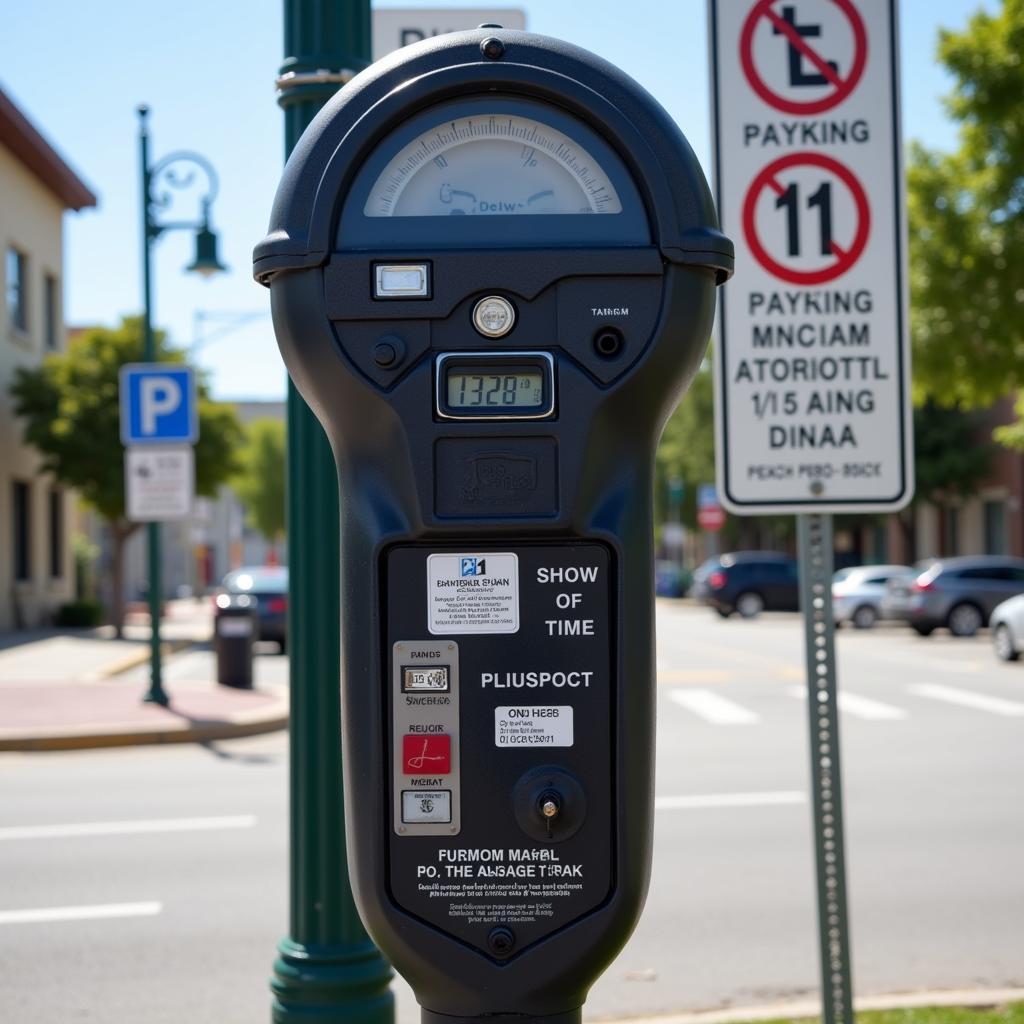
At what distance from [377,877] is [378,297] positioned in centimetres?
88

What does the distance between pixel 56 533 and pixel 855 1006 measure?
26633mm

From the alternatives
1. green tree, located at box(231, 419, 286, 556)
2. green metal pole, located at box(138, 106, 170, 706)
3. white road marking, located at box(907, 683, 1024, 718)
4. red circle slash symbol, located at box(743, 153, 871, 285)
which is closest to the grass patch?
red circle slash symbol, located at box(743, 153, 871, 285)

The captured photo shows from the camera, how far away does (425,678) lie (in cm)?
217

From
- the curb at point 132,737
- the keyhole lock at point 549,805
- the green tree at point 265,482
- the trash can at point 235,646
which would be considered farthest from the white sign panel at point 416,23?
the green tree at point 265,482

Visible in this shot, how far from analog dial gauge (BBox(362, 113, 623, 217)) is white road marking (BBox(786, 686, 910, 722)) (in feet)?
36.1

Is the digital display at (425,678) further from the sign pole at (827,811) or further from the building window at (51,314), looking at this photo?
the building window at (51,314)

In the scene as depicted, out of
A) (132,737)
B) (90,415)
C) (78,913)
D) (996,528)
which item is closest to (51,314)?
(90,415)

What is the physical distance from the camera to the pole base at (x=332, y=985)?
2.99 m

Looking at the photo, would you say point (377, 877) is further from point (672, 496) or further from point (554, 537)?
point (672, 496)

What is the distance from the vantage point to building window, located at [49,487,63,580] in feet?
95.0

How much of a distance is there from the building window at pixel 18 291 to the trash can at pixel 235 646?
41.0ft

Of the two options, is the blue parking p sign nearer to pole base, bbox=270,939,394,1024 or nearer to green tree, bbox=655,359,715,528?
pole base, bbox=270,939,394,1024

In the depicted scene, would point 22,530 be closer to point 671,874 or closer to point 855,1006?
point 671,874

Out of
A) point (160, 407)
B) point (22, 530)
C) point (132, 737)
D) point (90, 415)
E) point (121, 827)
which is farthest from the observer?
point (22, 530)
